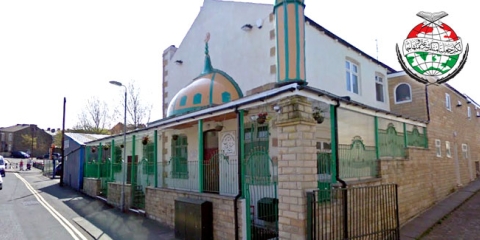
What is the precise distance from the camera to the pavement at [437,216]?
9094 millimetres

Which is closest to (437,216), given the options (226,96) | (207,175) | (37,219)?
(207,175)

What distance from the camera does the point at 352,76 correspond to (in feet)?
43.0

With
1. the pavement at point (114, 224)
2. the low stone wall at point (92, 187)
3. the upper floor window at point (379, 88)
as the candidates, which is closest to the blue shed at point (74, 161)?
the low stone wall at point (92, 187)

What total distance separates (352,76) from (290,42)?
7779 millimetres

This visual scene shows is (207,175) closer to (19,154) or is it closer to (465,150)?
(465,150)

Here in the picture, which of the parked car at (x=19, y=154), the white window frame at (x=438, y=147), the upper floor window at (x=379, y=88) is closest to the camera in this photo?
the white window frame at (x=438, y=147)

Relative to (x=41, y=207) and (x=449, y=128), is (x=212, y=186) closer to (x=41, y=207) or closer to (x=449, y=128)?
(x=41, y=207)

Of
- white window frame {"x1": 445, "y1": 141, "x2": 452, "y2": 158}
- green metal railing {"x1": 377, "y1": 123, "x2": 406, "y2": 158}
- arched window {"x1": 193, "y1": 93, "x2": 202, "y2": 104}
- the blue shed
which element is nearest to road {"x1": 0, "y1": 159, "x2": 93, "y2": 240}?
the blue shed

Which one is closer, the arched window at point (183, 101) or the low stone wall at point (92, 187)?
the arched window at point (183, 101)

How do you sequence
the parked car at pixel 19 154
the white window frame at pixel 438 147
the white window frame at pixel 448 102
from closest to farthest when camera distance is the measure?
the white window frame at pixel 438 147 < the white window frame at pixel 448 102 < the parked car at pixel 19 154

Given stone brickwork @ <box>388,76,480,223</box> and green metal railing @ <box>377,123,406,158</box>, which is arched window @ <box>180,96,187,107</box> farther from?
stone brickwork @ <box>388,76,480,223</box>

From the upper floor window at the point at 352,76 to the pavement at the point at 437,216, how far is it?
5.23 metres

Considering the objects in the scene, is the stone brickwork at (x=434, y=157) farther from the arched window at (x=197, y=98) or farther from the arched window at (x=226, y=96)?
the arched window at (x=197, y=98)

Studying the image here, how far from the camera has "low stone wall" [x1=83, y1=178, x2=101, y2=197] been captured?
17.4 metres
